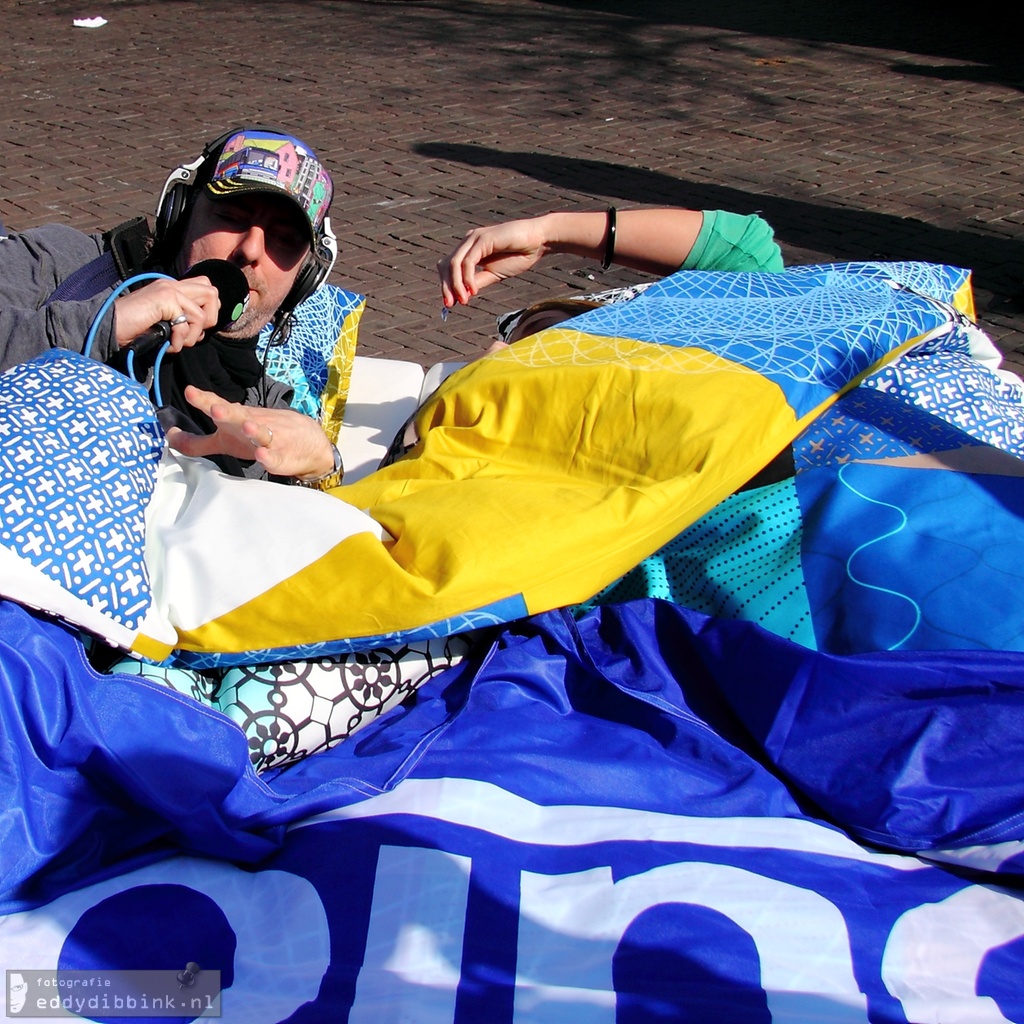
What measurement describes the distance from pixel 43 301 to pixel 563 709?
4.67 feet

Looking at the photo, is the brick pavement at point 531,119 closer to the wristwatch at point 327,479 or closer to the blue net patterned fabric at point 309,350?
the blue net patterned fabric at point 309,350

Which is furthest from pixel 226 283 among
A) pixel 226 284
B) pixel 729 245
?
pixel 729 245

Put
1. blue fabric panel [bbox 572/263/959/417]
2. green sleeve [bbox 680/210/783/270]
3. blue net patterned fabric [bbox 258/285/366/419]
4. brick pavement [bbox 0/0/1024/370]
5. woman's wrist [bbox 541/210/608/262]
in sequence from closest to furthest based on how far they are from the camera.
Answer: blue fabric panel [bbox 572/263/959/417], green sleeve [bbox 680/210/783/270], woman's wrist [bbox 541/210/608/262], blue net patterned fabric [bbox 258/285/366/419], brick pavement [bbox 0/0/1024/370]

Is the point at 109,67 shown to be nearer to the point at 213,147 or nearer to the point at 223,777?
the point at 213,147

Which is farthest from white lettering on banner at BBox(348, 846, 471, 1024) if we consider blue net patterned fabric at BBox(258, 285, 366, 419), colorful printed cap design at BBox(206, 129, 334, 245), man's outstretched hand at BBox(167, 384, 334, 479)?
blue net patterned fabric at BBox(258, 285, 366, 419)

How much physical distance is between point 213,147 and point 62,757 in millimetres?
1545

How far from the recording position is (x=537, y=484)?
1819 mm

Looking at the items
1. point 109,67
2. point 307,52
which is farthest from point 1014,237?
point 109,67

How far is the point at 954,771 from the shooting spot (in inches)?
60.6

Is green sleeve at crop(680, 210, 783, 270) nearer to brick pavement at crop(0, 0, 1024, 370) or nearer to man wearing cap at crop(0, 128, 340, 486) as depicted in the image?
man wearing cap at crop(0, 128, 340, 486)

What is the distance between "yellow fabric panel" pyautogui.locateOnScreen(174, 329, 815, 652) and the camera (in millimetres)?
1611

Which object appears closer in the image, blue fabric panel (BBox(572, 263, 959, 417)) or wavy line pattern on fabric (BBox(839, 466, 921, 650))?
wavy line pattern on fabric (BBox(839, 466, 921, 650))

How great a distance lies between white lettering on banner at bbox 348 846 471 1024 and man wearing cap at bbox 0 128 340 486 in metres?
0.87

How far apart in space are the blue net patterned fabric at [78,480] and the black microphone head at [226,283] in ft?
1.77
